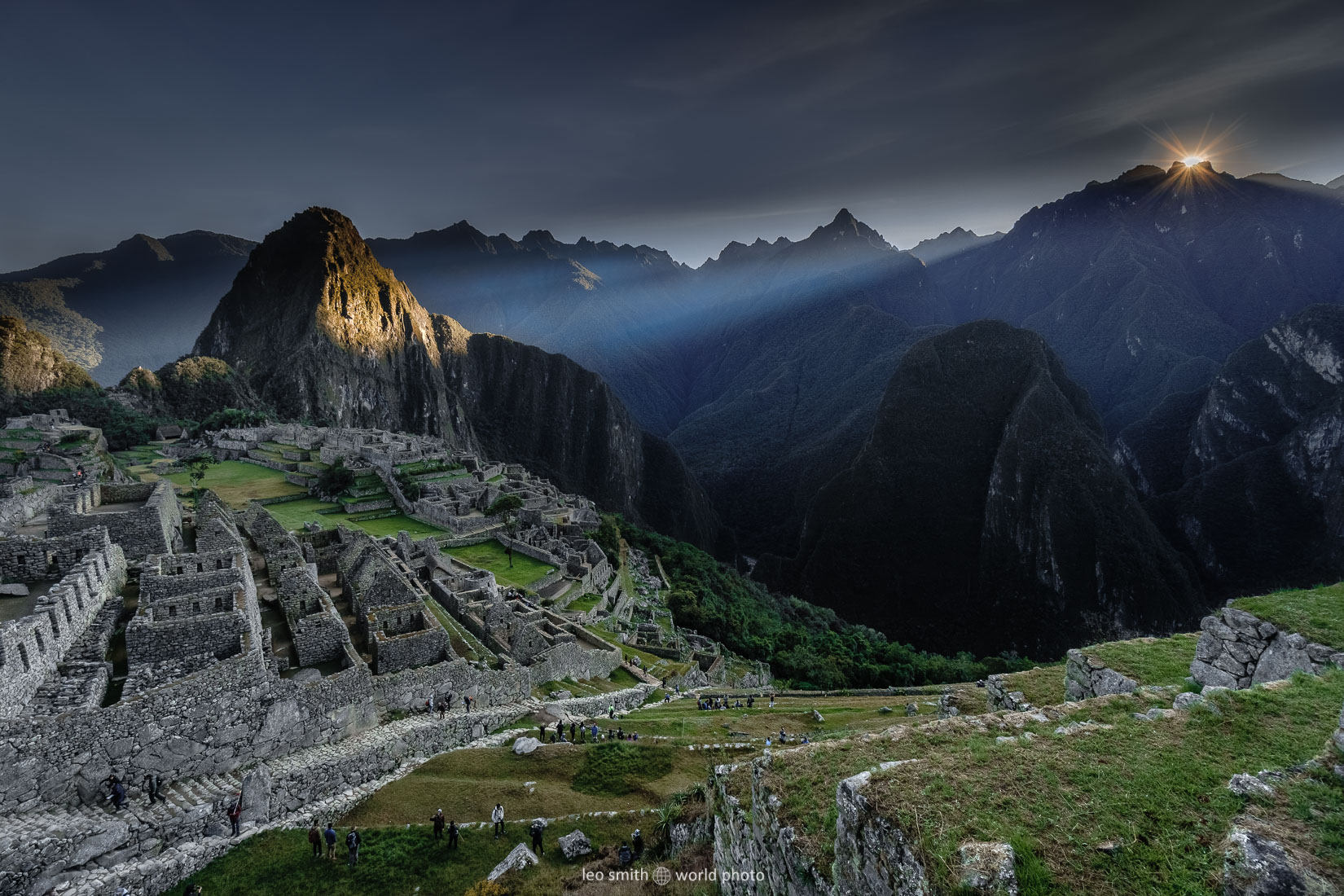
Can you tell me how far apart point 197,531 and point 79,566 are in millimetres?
9864

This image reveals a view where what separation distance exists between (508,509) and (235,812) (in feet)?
145

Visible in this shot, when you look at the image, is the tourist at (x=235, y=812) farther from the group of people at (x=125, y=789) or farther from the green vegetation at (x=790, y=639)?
the green vegetation at (x=790, y=639)

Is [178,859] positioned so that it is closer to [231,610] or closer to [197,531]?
[231,610]

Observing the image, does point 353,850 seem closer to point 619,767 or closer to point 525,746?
point 525,746

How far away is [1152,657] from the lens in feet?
50.8

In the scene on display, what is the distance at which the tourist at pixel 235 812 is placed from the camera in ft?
41.2

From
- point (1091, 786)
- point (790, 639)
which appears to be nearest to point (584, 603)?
point (790, 639)

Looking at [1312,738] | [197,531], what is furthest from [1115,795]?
[197,531]

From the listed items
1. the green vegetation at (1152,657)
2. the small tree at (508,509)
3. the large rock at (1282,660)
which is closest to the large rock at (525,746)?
the green vegetation at (1152,657)

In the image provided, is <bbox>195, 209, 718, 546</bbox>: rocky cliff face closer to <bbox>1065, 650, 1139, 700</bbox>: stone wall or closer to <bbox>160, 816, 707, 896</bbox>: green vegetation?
<bbox>1065, 650, 1139, 700</bbox>: stone wall

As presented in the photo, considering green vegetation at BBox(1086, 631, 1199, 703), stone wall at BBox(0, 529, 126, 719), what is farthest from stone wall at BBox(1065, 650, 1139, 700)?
stone wall at BBox(0, 529, 126, 719)

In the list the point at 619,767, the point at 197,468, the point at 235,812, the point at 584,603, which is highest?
the point at 197,468

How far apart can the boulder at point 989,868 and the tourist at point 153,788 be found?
1592cm

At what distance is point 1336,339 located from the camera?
136125 millimetres
